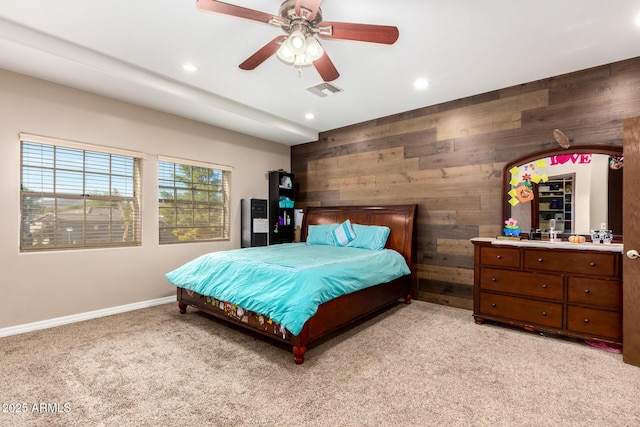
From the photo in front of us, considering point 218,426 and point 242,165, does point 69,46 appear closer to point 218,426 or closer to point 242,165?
point 242,165

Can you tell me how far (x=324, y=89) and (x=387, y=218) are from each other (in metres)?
2.03

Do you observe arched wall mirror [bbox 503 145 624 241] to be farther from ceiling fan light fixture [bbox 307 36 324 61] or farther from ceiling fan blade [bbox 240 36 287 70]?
ceiling fan blade [bbox 240 36 287 70]

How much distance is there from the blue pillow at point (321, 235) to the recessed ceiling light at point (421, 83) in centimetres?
224

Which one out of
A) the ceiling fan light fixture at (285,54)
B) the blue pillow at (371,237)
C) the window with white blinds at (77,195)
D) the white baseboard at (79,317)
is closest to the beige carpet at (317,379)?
the white baseboard at (79,317)

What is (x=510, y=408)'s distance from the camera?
6.23 feet

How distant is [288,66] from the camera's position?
3.28 metres

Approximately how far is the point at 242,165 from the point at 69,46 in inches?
107

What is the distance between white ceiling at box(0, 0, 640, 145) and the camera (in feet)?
7.77

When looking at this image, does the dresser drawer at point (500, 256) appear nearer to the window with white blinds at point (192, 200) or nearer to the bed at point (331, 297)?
the bed at point (331, 297)

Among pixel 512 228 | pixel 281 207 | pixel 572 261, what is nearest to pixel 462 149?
pixel 512 228

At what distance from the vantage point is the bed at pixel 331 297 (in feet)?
8.45

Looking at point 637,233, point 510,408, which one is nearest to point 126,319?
point 510,408

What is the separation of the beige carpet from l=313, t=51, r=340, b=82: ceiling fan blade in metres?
2.44

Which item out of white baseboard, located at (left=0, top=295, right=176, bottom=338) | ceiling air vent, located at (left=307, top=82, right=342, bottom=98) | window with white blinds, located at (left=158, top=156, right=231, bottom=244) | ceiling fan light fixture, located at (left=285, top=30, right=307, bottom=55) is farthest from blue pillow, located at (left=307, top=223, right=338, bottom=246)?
ceiling fan light fixture, located at (left=285, top=30, right=307, bottom=55)
